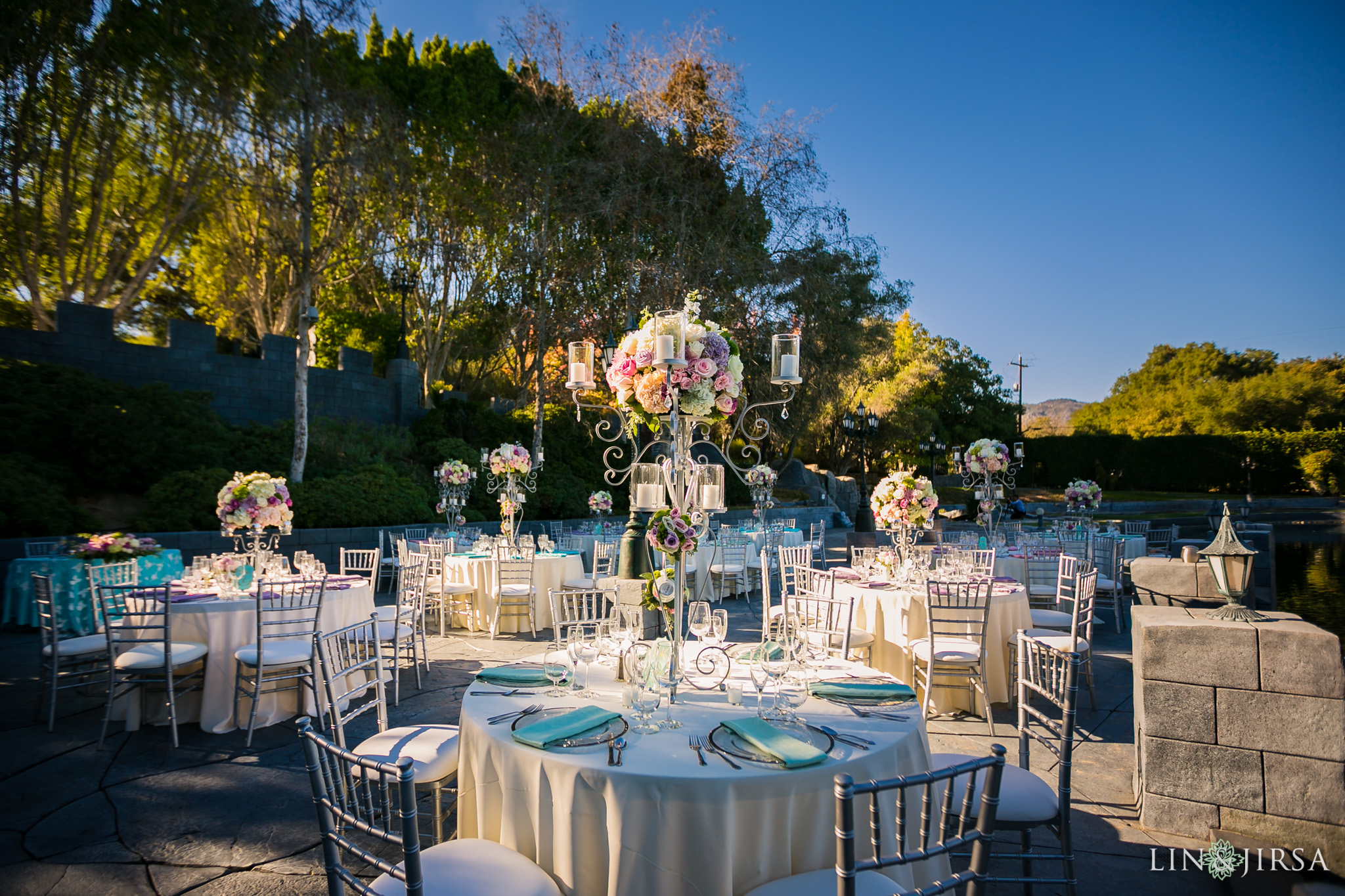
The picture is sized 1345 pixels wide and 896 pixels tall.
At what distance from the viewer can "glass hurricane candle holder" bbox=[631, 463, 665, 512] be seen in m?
3.21

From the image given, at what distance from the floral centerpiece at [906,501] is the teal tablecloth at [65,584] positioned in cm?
732

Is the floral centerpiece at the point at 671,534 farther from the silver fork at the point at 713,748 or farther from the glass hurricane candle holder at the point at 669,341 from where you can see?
the silver fork at the point at 713,748

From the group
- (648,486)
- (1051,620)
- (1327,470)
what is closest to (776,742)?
(648,486)

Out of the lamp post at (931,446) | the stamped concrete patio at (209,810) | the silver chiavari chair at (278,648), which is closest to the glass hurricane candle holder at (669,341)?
the stamped concrete patio at (209,810)

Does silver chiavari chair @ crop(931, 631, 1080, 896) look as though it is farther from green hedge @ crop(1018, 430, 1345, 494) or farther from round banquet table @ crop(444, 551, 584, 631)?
green hedge @ crop(1018, 430, 1345, 494)

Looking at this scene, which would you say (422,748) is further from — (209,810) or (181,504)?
(181,504)

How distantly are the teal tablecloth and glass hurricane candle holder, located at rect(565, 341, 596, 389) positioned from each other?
5874 mm

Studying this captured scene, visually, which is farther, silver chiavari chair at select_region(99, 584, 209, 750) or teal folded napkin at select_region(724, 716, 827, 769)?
silver chiavari chair at select_region(99, 584, 209, 750)

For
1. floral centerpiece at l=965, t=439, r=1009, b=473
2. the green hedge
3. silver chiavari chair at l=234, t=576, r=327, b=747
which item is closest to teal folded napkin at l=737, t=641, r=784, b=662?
silver chiavari chair at l=234, t=576, r=327, b=747

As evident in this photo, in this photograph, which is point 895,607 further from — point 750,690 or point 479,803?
point 479,803

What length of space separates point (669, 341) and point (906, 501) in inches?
177

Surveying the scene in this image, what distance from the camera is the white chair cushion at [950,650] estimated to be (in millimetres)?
4840

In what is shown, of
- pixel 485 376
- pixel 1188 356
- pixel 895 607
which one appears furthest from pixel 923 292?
pixel 1188 356

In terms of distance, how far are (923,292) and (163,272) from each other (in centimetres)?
2615
